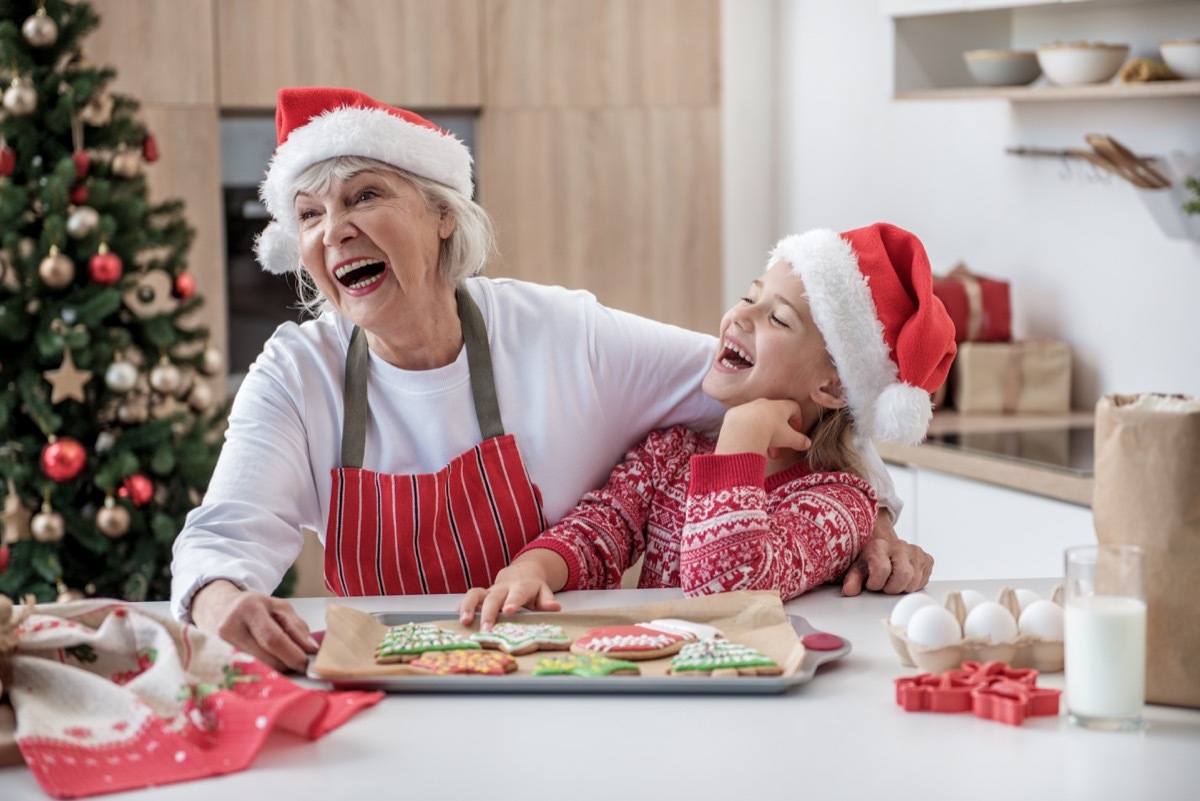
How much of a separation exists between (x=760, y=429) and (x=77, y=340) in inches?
70.9

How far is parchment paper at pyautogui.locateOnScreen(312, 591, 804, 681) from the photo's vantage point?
4.20ft

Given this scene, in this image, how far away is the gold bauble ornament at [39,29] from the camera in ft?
9.77

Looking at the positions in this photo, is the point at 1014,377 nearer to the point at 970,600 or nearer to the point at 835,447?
the point at 835,447

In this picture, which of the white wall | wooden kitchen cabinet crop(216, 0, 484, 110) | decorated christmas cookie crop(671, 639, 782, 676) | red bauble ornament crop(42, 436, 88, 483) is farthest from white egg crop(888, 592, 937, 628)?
wooden kitchen cabinet crop(216, 0, 484, 110)

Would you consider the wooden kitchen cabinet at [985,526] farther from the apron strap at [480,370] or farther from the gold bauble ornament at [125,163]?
the gold bauble ornament at [125,163]

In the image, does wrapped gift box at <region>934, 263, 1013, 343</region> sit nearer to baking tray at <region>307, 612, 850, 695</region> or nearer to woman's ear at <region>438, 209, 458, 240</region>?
woman's ear at <region>438, 209, 458, 240</region>

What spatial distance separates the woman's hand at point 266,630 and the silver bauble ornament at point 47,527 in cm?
172

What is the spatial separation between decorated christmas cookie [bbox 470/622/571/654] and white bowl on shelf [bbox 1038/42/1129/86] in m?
2.18

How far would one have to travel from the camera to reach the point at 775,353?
70.2 inches

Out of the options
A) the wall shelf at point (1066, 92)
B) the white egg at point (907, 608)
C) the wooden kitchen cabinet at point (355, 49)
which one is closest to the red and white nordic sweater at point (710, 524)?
the white egg at point (907, 608)

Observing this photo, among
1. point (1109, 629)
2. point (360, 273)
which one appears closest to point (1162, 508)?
Answer: point (1109, 629)

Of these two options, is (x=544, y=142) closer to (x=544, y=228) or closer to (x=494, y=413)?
(x=544, y=228)

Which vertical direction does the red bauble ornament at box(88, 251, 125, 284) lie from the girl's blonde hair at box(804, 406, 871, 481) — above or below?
above

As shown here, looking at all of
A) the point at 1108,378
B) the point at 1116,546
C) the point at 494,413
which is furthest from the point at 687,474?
the point at 1108,378
